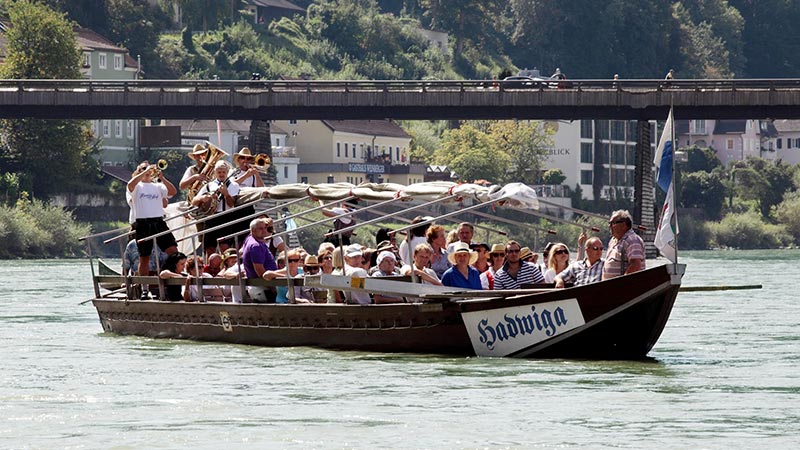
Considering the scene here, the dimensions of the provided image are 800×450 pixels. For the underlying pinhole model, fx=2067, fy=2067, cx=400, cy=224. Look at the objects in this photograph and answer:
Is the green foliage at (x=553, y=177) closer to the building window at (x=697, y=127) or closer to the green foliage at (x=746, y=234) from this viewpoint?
the green foliage at (x=746, y=234)

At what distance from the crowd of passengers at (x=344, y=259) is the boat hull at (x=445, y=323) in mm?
247

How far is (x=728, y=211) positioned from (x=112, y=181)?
4786 centimetres

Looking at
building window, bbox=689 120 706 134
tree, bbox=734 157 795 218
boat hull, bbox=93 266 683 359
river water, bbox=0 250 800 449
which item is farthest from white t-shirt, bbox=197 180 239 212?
building window, bbox=689 120 706 134

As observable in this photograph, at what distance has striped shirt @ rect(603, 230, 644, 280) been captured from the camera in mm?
22812

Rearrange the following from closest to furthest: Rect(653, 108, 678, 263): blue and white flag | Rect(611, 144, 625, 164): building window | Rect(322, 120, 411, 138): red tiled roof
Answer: Rect(653, 108, 678, 263): blue and white flag
Rect(322, 120, 411, 138): red tiled roof
Rect(611, 144, 625, 164): building window

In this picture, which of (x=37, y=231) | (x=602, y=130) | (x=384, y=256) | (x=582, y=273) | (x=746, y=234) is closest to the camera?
(x=582, y=273)

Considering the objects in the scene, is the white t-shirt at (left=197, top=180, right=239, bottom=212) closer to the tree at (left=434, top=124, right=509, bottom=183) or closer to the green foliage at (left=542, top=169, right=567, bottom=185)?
the tree at (left=434, top=124, right=509, bottom=183)

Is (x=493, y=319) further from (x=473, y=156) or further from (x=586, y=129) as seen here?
(x=586, y=129)

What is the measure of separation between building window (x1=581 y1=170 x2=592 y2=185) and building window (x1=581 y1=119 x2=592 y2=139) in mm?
2476

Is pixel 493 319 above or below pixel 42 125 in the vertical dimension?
below

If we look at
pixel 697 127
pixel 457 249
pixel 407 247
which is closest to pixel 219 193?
pixel 407 247

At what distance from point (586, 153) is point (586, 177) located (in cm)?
192

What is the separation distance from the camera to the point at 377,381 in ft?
72.6

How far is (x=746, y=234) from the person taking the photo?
120m
